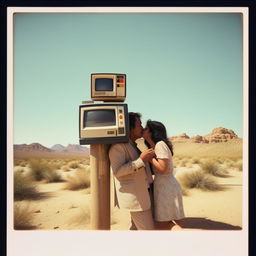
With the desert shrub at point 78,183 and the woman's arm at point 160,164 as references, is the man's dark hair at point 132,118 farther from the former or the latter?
the desert shrub at point 78,183

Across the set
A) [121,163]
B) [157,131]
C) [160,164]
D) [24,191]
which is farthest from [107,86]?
[24,191]

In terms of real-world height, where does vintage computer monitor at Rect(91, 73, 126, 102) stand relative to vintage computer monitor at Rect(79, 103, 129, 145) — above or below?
above

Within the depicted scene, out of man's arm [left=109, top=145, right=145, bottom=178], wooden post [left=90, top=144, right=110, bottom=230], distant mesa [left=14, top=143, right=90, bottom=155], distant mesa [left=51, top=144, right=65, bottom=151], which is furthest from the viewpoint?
distant mesa [left=51, top=144, right=65, bottom=151]

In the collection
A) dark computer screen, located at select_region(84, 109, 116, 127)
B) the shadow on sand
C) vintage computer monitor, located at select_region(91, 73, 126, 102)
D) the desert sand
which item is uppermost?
vintage computer monitor, located at select_region(91, 73, 126, 102)

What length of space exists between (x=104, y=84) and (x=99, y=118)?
1.30 feet

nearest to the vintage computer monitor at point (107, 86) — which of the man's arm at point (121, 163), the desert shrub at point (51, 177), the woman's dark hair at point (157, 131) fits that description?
the woman's dark hair at point (157, 131)

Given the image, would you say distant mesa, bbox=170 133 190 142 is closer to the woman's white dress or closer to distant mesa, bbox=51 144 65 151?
distant mesa, bbox=51 144 65 151

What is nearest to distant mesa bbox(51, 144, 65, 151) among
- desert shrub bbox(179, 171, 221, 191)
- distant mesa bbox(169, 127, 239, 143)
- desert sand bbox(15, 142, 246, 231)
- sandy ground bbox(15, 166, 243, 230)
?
distant mesa bbox(169, 127, 239, 143)

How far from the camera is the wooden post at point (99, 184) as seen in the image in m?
3.32

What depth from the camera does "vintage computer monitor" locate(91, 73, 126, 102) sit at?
133 inches

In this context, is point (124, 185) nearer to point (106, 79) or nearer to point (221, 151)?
point (106, 79)

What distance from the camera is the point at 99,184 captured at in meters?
3.34

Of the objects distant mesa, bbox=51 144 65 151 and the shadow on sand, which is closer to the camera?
the shadow on sand

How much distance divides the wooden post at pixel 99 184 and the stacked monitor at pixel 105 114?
0.18m
